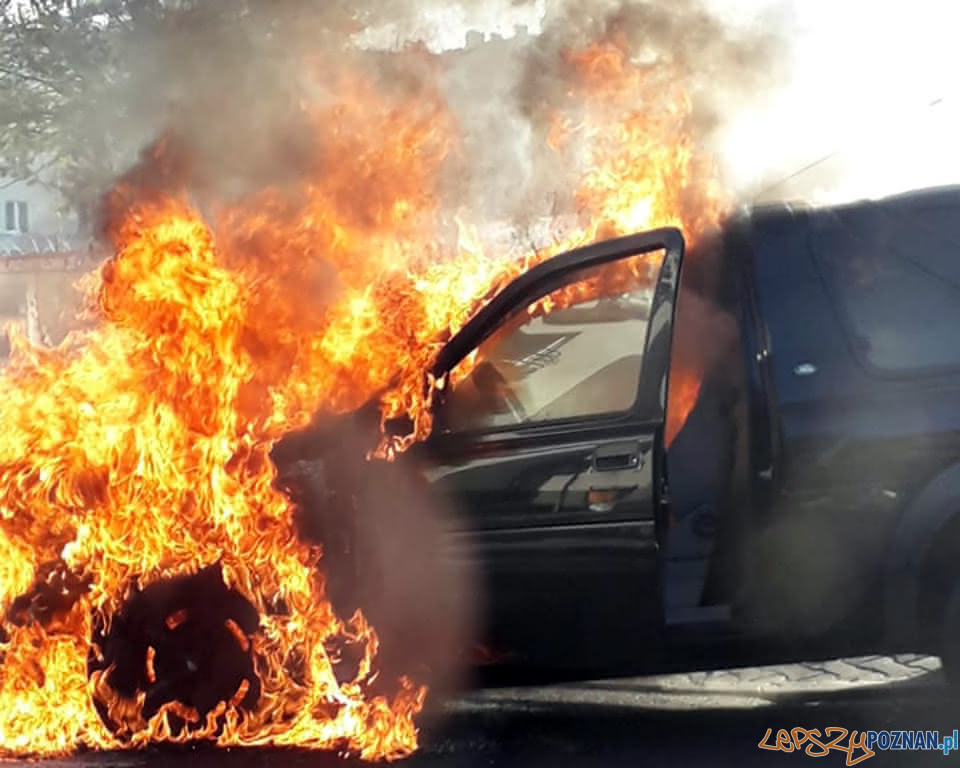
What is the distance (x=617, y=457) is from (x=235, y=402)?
63.1 inches

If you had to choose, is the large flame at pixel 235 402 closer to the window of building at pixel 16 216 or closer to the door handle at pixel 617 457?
the door handle at pixel 617 457

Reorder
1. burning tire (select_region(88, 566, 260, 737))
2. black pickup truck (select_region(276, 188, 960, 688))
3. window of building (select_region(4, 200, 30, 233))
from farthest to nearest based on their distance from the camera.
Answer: window of building (select_region(4, 200, 30, 233))
burning tire (select_region(88, 566, 260, 737))
black pickup truck (select_region(276, 188, 960, 688))

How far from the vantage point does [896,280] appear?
4453 mm

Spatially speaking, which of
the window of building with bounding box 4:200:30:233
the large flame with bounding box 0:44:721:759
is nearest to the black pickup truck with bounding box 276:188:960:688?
the large flame with bounding box 0:44:721:759

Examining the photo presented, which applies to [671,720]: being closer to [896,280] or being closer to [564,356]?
[564,356]

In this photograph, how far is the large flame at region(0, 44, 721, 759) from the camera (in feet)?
15.2

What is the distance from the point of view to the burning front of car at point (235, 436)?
4.61 m

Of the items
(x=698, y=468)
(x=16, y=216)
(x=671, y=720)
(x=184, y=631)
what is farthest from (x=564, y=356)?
(x=16, y=216)

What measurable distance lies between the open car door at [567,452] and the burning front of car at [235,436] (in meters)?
0.08

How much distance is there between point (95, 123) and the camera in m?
13.9

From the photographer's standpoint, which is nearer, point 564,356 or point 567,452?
point 567,452

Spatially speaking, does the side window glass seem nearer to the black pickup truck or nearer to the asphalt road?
the black pickup truck

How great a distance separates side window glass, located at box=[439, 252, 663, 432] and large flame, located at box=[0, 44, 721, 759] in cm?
23

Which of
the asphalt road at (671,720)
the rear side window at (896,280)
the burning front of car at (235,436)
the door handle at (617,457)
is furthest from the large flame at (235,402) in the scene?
the door handle at (617,457)
